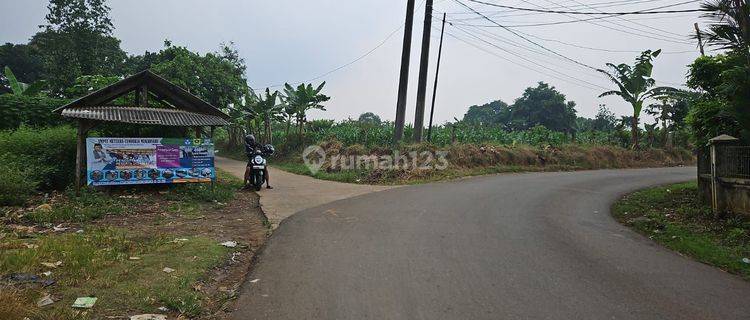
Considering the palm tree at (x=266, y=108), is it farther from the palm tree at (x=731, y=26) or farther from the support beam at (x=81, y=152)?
the palm tree at (x=731, y=26)

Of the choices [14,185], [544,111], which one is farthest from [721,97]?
[544,111]

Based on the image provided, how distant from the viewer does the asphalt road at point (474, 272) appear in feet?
13.9

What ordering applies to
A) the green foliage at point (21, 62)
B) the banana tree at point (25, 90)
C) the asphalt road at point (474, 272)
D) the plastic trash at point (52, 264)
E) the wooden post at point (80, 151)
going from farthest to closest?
the green foliage at point (21, 62) < the banana tree at point (25, 90) < the wooden post at point (80, 151) < the plastic trash at point (52, 264) < the asphalt road at point (474, 272)

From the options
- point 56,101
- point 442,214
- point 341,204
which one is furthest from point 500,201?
point 56,101

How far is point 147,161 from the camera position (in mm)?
11383

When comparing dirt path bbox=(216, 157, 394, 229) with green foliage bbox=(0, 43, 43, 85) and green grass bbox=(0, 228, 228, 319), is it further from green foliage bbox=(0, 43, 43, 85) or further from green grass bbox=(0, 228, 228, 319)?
green foliage bbox=(0, 43, 43, 85)

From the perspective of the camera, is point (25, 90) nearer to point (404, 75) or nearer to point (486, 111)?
point (404, 75)

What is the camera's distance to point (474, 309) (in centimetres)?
418

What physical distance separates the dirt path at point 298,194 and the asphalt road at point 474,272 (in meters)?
0.73

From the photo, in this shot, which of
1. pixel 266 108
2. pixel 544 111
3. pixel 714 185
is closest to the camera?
pixel 714 185

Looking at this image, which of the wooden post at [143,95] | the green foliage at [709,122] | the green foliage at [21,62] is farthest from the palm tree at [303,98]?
the green foliage at [21,62]

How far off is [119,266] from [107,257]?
1.41ft

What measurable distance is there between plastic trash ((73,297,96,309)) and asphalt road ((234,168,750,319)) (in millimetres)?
1288

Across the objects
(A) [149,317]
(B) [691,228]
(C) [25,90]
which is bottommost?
(A) [149,317]
